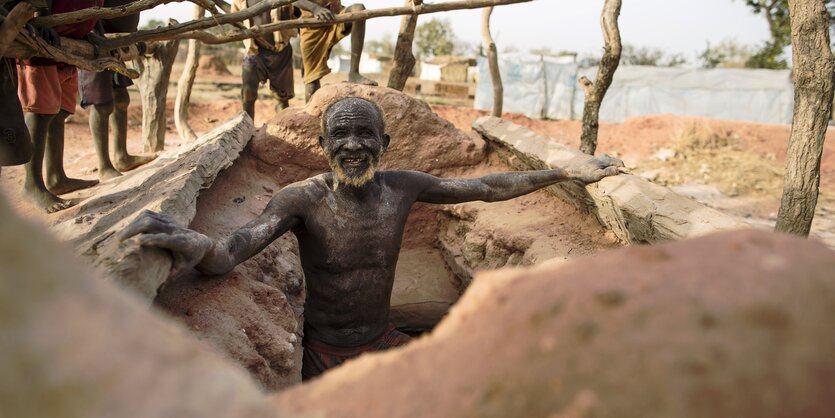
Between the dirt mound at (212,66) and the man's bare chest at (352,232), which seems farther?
the dirt mound at (212,66)

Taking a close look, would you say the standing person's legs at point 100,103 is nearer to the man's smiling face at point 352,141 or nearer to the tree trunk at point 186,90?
the tree trunk at point 186,90

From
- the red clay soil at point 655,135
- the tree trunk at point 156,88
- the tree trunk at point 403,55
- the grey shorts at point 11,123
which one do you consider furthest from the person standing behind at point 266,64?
the red clay soil at point 655,135

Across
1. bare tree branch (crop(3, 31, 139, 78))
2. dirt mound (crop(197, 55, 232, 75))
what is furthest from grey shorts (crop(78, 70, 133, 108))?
dirt mound (crop(197, 55, 232, 75))

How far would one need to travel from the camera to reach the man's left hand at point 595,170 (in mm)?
3160

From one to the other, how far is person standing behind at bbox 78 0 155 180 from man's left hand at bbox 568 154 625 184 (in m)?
3.62

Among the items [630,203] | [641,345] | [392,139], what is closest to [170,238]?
[641,345]

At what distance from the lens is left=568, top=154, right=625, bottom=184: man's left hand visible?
3.16 meters

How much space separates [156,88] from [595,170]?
5.25 meters

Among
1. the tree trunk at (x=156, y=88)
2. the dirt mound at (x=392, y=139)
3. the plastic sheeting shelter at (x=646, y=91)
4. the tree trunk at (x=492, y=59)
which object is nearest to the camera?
the dirt mound at (x=392, y=139)

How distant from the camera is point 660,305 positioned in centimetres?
87

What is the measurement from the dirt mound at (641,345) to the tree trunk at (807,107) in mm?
3096

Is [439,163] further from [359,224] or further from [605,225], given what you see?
[359,224]

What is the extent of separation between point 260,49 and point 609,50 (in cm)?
355

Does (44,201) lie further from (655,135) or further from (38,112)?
(655,135)
